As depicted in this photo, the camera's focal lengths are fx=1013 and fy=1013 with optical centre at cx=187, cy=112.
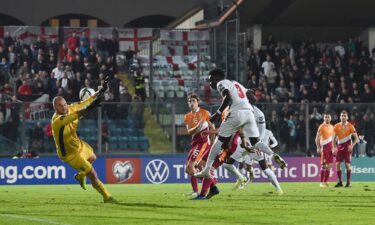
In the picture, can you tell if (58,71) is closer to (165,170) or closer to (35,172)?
(35,172)

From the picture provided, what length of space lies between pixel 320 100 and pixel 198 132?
1768 centimetres

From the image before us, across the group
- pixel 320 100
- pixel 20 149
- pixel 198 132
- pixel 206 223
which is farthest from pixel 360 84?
pixel 206 223

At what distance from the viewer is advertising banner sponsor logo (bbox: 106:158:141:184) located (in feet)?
107

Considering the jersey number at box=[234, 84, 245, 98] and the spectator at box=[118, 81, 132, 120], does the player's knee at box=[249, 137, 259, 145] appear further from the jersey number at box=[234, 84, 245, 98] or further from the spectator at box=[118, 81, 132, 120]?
→ the spectator at box=[118, 81, 132, 120]

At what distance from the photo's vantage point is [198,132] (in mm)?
21281

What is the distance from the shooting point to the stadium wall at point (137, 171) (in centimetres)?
3161

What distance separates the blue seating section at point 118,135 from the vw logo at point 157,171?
22.1 inches

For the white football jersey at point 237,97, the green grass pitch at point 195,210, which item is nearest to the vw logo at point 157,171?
the green grass pitch at point 195,210

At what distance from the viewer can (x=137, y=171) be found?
33031mm

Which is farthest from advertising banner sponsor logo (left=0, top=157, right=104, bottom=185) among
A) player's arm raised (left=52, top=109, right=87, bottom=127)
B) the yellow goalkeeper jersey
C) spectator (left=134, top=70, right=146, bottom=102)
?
player's arm raised (left=52, top=109, right=87, bottom=127)

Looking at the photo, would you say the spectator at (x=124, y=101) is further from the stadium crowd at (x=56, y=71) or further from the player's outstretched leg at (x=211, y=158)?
the player's outstretched leg at (x=211, y=158)

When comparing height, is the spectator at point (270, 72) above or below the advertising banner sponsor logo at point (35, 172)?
above

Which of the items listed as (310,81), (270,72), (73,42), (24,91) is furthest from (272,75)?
(24,91)

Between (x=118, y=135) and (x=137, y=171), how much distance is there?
4.60 feet
